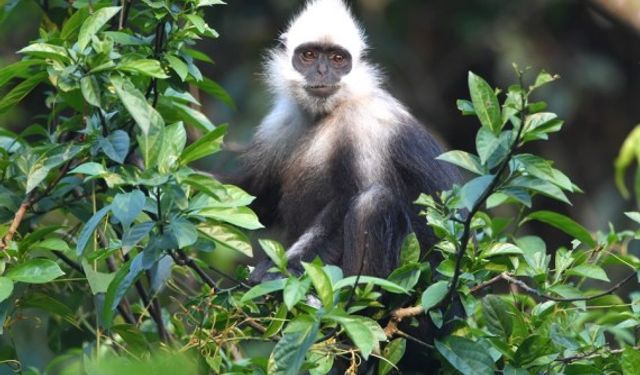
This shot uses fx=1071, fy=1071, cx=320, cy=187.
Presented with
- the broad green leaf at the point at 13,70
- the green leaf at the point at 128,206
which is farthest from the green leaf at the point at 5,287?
the broad green leaf at the point at 13,70

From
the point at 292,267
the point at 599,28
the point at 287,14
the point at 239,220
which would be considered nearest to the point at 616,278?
the point at 599,28

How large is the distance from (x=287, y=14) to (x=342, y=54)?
4.52 m

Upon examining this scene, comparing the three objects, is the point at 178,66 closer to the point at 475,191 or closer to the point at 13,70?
the point at 13,70

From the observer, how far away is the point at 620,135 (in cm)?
1088

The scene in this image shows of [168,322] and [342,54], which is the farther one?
[342,54]

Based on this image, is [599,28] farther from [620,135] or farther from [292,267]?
[292,267]

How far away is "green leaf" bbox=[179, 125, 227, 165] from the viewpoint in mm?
3545

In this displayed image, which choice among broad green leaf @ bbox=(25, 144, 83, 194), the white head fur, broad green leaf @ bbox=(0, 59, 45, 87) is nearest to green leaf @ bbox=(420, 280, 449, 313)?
broad green leaf @ bbox=(25, 144, 83, 194)

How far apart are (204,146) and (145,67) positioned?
0.35m

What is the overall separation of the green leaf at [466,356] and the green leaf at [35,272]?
4.39 ft

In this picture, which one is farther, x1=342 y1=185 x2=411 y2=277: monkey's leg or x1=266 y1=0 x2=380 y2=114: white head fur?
x1=266 y1=0 x2=380 y2=114: white head fur

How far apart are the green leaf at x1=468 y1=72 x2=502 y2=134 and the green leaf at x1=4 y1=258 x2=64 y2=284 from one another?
1.47 m

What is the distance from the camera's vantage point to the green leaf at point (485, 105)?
323cm

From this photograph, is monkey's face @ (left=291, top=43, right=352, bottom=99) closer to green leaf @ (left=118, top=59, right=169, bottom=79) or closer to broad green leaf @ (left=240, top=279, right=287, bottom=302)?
green leaf @ (left=118, top=59, right=169, bottom=79)
